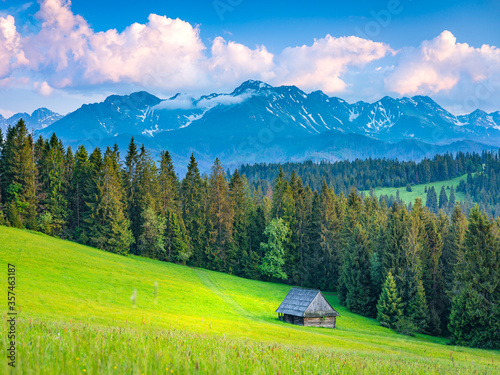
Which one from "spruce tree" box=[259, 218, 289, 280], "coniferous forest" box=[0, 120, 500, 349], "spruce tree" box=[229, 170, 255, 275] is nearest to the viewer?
"coniferous forest" box=[0, 120, 500, 349]

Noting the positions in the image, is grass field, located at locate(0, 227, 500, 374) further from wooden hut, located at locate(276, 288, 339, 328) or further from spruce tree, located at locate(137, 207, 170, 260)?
spruce tree, located at locate(137, 207, 170, 260)

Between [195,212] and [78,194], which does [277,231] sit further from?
[78,194]

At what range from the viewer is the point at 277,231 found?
8581 centimetres

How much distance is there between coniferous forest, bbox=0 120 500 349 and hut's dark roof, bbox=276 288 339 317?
12.3 m

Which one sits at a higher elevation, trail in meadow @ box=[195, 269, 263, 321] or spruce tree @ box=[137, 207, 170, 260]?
spruce tree @ box=[137, 207, 170, 260]

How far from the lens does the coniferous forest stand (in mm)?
54031

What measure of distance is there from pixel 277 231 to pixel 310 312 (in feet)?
108

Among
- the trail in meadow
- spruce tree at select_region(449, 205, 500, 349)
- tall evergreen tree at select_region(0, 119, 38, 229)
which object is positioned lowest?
the trail in meadow

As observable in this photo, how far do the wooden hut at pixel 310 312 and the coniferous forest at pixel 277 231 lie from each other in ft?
38.4

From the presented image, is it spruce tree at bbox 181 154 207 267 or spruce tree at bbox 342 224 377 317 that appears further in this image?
spruce tree at bbox 181 154 207 267

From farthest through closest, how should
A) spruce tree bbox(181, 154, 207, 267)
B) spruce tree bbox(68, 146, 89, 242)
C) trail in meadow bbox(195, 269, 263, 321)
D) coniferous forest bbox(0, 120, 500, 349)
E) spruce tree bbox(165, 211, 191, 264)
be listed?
spruce tree bbox(181, 154, 207, 267), spruce tree bbox(165, 211, 191, 264), spruce tree bbox(68, 146, 89, 242), coniferous forest bbox(0, 120, 500, 349), trail in meadow bbox(195, 269, 263, 321)

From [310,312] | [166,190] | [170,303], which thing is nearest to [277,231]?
[166,190]

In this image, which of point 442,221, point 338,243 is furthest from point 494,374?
point 338,243

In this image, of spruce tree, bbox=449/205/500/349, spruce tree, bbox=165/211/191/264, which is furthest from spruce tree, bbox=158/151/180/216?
spruce tree, bbox=449/205/500/349
